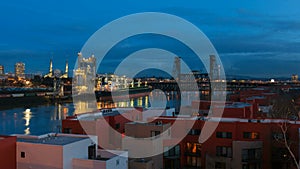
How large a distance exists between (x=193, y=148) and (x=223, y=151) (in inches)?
13.9

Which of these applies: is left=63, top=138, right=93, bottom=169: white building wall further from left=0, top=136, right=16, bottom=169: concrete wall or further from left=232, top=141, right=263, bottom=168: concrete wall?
left=232, top=141, right=263, bottom=168: concrete wall

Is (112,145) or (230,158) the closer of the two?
(230,158)

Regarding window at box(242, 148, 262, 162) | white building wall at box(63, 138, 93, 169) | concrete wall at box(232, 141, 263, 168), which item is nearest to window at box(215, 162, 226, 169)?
concrete wall at box(232, 141, 263, 168)

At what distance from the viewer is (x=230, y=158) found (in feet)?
10.8

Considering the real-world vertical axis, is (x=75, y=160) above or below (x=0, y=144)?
below

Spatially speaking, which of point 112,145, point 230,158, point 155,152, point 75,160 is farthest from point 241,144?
point 75,160

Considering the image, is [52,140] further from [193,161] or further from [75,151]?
[193,161]

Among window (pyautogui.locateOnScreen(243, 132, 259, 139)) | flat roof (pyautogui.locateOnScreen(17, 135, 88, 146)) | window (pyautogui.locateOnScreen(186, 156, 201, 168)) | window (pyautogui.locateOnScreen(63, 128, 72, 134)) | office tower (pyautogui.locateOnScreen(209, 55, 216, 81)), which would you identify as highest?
office tower (pyautogui.locateOnScreen(209, 55, 216, 81))

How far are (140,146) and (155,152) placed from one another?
17cm

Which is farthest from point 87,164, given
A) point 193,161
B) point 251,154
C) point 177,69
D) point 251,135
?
point 177,69

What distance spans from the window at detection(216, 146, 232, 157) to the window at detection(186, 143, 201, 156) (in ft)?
0.74

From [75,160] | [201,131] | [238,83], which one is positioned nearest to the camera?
[75,160]

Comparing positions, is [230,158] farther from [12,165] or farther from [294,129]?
[12,165]

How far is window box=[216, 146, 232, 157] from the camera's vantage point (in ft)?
11.2
